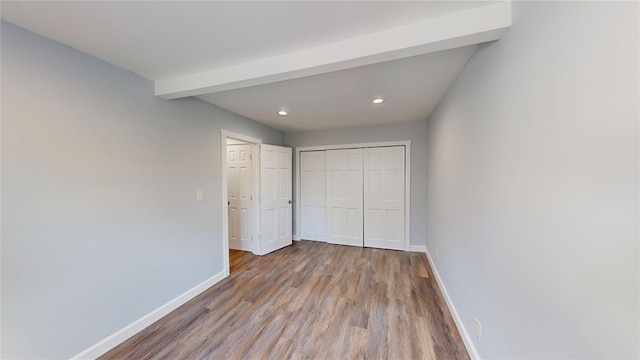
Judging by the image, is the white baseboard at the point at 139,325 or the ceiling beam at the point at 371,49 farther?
the white baseboard at the point at 139,325

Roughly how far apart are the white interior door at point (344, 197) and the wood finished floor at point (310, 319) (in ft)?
3.71

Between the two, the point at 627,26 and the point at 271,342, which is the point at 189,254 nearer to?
the point at 271,342

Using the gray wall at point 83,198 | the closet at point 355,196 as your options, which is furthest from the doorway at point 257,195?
the gray wall at point 83,198

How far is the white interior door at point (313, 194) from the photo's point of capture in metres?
4.59

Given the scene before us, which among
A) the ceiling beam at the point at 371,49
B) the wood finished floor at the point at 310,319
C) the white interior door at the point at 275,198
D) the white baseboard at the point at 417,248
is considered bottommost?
the wood finished floor at the point at 310,319

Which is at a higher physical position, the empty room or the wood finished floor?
the empty room

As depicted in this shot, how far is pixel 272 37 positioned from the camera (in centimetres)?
150

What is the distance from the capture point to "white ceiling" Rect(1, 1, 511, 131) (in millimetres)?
1224

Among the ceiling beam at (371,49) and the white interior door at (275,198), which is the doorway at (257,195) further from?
the ceiling beam at (371,49)

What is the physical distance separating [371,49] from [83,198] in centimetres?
230

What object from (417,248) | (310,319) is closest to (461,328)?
(310,319)

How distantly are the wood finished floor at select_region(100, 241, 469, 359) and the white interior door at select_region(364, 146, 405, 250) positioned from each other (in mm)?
873

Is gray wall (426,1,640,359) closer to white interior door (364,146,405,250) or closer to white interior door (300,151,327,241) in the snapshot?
white interior door (364,146,405,250)

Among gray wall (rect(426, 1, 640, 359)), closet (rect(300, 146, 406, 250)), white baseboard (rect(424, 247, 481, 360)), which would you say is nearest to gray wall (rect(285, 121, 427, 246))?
closet (rect(300, 146, 406, 250))
